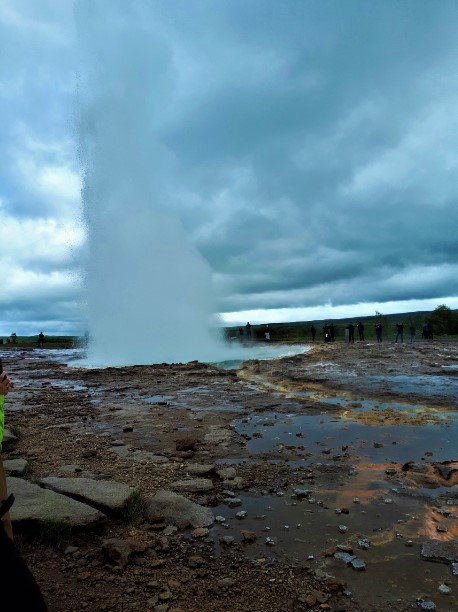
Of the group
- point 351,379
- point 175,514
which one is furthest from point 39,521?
point 351,379

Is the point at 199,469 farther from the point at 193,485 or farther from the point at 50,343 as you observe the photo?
the point at 50,343

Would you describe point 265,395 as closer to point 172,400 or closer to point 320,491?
point 172,400

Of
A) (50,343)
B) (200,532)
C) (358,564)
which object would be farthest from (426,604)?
(50,343)

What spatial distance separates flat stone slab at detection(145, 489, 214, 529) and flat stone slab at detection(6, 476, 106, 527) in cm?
69

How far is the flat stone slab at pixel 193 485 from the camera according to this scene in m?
6.25

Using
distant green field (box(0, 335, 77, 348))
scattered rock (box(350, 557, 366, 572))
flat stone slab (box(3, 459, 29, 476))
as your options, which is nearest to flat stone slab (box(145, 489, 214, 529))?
scattered rock (box(350, 557, 366, 572))

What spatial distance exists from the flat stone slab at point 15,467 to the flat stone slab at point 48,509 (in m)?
0.94

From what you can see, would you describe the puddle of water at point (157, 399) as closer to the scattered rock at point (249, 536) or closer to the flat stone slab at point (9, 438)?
the flat stone slab at point (9, 438)

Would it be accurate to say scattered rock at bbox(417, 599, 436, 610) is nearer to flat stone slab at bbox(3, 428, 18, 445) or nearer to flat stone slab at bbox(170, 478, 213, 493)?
flat stone slab at bbox(170, 478, 213, 493)

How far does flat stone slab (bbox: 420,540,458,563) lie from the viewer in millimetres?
4336

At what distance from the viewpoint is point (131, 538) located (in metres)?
4.73

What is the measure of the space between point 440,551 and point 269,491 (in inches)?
95.1

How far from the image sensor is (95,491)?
18.3 ft

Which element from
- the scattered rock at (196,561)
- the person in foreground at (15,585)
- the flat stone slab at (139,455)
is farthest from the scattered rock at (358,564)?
the flat stone slab at (139,455)
